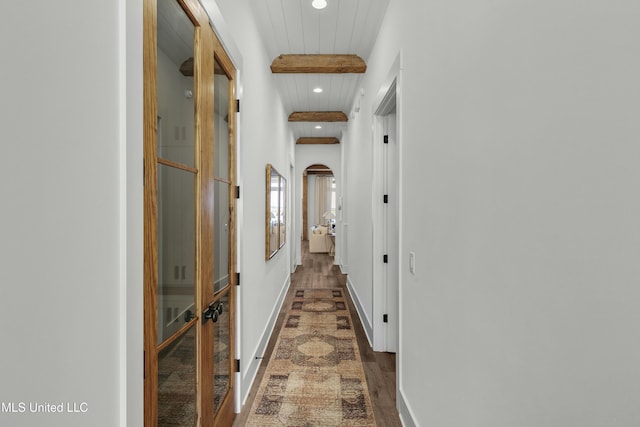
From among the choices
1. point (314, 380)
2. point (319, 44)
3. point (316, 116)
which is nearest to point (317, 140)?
point (316, 116)

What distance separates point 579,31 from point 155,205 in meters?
1.19

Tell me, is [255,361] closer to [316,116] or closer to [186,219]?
[186,219]

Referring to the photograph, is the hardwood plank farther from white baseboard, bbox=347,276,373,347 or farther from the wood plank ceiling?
white baseboard, bbox=347,276,373,347

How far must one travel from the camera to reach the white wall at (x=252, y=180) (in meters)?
2.22

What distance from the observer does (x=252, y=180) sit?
265 cm

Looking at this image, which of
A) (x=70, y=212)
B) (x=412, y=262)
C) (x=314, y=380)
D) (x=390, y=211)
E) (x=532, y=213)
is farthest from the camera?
(x=390, y=211)

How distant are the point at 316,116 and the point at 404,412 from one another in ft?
15.4

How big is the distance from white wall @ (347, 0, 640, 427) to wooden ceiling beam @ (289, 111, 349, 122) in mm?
4056

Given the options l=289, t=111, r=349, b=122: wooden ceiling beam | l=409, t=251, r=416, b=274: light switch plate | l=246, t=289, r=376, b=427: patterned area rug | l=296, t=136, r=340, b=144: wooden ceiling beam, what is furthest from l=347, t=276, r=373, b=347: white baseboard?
l=296, t=136, r=340, b=144: wooden ceiling beam

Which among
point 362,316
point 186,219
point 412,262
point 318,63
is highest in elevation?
point 318,63

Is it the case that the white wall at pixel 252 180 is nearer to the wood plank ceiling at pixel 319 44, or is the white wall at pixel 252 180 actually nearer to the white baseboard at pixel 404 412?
the wood plank ceiling at pixel 319 44

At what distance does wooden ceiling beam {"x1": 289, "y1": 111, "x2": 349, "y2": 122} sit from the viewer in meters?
5.57

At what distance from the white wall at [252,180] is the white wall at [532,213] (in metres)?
1.25

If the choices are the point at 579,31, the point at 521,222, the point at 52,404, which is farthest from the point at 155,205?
the point at 579,31
